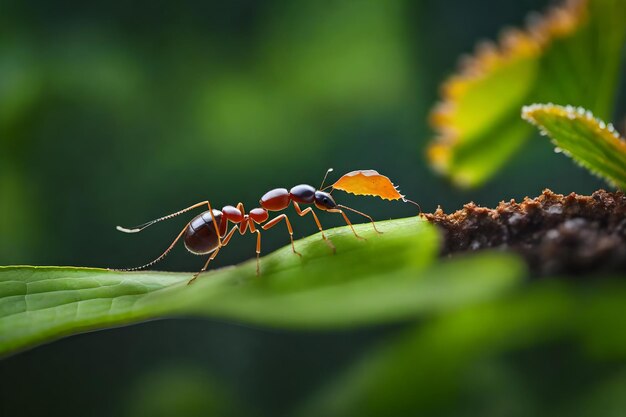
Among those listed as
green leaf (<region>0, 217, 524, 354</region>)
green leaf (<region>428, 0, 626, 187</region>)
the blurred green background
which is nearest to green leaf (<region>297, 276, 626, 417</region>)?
green leaf (<region>0, 217, 524, 354</region>)

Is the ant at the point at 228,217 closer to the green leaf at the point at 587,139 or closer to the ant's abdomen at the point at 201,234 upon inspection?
the ant's abdomen at the point at 201,234

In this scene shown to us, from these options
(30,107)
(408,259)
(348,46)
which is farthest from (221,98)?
(408,259)

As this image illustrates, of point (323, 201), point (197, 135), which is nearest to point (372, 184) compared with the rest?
point (323, 201)

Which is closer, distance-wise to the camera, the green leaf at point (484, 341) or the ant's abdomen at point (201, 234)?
the green leaf at point (484, 341)

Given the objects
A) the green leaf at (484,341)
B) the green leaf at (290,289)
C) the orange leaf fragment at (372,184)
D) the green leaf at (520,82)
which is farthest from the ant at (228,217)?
the green leaf at (484,341)

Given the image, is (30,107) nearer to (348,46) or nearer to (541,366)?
(348,46)

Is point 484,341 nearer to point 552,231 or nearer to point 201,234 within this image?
point 552,231
